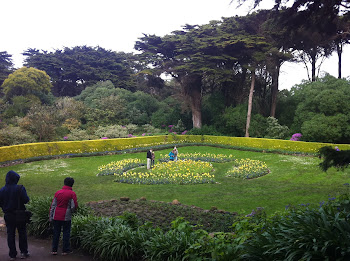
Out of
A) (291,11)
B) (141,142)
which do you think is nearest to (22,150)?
(141,142)

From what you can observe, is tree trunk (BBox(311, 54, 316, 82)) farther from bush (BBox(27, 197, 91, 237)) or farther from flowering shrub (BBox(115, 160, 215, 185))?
bush (BBox(27, 197, 91, 237))

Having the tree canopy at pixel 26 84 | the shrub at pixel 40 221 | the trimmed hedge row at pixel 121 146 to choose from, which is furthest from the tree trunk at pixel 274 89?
the tree canopy at pixel 26 84

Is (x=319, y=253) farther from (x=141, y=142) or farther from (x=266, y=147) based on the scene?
(x=141, y=142)

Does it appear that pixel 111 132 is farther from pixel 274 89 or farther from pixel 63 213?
pixel 63 213

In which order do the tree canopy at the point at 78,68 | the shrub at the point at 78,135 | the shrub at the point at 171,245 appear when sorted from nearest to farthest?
the shrub at the point at 171,245 < the shrub at the point at 78,135 < the tree canopy at the point at 78,68

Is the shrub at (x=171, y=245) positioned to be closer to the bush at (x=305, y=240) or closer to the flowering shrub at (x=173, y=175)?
the bush at (x=305, y=240)

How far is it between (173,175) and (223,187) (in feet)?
9.30

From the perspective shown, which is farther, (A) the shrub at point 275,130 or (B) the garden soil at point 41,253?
(A) the shrub at point 275,130

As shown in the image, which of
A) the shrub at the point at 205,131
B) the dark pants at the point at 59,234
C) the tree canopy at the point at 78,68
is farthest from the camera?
the tree canopy at the point at 78,68

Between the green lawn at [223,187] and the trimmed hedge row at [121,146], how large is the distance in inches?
61.7

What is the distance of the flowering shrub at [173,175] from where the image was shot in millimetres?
13203

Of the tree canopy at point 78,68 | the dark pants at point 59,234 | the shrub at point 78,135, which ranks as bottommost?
the dark pants at point 59,234

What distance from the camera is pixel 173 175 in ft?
46.0

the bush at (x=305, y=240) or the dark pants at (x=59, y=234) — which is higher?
the bush at (x=305, y=240)
